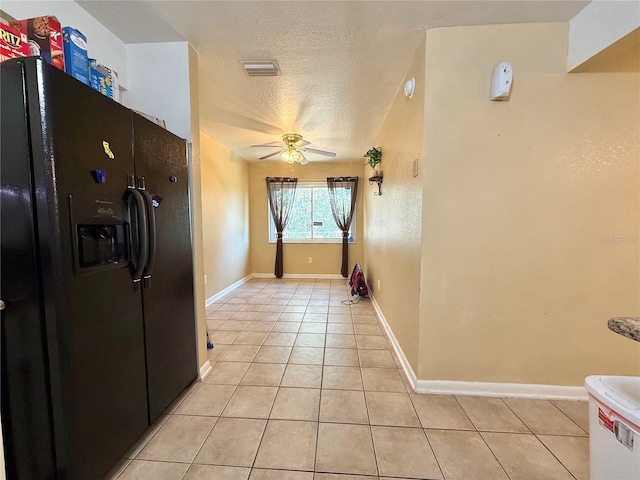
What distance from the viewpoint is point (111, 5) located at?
1.57 m

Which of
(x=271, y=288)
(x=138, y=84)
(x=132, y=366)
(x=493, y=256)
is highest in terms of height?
(x=138, y=84)

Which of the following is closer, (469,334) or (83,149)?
(83,149)

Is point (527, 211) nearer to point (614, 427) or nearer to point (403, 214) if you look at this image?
point (403, 214)

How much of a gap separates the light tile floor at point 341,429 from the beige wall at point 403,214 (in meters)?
0.42

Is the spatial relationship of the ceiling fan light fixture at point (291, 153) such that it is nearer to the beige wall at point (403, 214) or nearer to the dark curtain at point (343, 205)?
the beige wall at point (403, 214)

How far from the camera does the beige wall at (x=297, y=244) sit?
5.82 metres

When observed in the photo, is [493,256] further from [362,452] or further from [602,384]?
[362,452]

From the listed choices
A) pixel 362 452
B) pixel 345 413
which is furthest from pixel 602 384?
pixel 345 413

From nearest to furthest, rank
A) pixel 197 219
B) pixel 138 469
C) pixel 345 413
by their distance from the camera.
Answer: pixel 138 469
pixel 345 413
pixel 197 219

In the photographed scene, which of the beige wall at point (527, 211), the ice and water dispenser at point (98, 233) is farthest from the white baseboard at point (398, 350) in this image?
the ice and water dispenser at point (98, 233)

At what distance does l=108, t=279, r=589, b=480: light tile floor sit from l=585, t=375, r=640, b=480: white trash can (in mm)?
341

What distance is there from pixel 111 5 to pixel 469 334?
9.79 feet

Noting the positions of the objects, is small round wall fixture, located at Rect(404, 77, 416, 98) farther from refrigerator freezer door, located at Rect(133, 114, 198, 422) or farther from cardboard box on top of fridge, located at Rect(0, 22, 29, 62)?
Answer: cardboard box on top of fridge, located at Rect(0, 22, 29, 62)

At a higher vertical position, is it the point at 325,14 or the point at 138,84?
the point at 325,14
